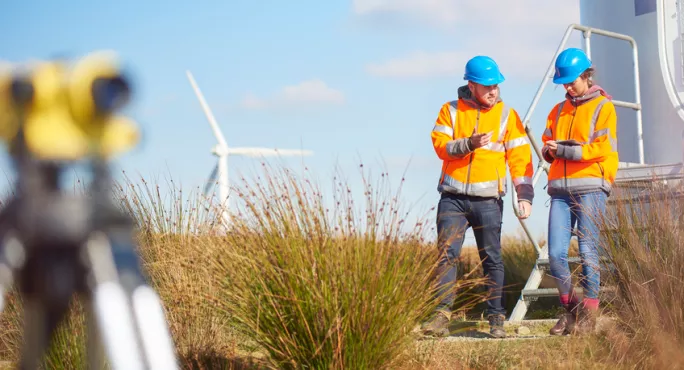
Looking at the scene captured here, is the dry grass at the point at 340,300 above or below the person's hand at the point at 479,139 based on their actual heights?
below

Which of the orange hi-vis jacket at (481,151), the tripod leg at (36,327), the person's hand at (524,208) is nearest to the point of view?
the tripod leg at (36,327)

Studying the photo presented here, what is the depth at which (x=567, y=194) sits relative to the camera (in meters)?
5.67

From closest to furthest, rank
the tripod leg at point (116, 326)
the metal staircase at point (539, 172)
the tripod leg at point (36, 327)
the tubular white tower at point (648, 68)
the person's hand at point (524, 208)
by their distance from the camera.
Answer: the tripod leg at point (116, 326) → the tripod leg at point (36, 327) → the person's hand at point (524, 208) → the metal staircase at point (539, 172) → the tubular white tower at point (648, 68)

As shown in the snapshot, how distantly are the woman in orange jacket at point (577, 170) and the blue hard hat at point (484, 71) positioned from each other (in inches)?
18.2

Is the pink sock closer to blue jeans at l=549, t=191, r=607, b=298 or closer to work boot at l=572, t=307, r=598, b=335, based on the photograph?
work boot at l=572, t=307, r=598, b=335

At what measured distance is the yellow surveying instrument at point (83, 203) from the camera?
1361 millimetres

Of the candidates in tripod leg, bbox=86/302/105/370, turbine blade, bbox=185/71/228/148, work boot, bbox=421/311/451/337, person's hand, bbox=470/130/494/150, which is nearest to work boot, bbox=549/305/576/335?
work boot, bbox=421/311/451/337

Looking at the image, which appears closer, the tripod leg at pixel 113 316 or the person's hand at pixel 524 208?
the tripod leg at pixel 113 316

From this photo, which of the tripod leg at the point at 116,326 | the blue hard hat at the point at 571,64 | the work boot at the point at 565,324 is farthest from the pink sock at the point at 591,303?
the tripod leg at the point at 116,326

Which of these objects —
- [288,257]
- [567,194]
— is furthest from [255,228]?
[567,194]

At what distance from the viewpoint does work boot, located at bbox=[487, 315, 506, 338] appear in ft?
18.7

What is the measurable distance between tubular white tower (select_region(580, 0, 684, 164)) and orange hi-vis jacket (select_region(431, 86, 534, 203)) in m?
2.37

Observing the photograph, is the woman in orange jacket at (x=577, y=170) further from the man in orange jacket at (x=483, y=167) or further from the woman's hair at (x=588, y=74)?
the man in orange jacket at (x=483, y=167)

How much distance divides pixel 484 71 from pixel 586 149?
A: 2.74ft
